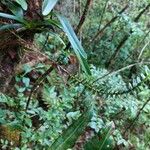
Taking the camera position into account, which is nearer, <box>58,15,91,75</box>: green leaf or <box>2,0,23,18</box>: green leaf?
<box>58,15,91,75</box>: green leaf

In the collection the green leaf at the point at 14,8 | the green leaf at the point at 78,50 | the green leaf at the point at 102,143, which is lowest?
the green leaf at the point at 102,143

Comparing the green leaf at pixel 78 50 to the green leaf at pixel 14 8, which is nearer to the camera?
the green leaf at pixel 78 50

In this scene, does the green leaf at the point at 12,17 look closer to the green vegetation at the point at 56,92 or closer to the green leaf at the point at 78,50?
the green vegetation at the point at 56,92

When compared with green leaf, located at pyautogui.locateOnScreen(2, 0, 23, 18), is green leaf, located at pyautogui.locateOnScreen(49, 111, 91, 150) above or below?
below

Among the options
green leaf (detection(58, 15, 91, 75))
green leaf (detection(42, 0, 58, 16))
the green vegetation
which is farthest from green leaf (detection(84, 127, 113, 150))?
green leaf (detection(42, 0, 58, 16))

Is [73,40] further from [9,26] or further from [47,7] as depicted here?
[9,26]

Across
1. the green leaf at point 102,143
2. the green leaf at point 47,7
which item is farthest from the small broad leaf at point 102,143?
the green leaf at point 47,7

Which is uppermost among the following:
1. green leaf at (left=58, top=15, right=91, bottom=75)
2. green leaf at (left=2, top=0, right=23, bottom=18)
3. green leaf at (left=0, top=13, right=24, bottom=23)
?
green leaf at (left=2, top=0, right=23, bottom=18)

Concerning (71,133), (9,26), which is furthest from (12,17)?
(71,133)

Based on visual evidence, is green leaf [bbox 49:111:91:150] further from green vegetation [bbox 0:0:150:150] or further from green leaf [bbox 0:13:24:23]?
green leaf [bbox 0:13:24:23]

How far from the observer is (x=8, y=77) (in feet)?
7.09

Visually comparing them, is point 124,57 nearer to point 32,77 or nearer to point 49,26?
point 32,77

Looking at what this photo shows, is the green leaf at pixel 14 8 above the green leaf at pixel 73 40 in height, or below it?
above

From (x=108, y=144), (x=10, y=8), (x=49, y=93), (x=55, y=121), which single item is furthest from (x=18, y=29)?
(x=108, y=144)
